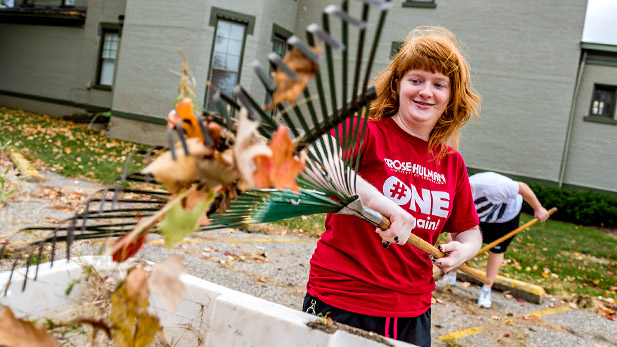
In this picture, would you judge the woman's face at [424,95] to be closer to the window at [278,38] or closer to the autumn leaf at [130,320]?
the autumn leaf at [130,320]

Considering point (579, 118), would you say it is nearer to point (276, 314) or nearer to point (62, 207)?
point (62, 207)

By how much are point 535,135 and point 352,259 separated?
14453 millimetres

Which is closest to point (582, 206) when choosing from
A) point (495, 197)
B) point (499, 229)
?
point (499, 229)

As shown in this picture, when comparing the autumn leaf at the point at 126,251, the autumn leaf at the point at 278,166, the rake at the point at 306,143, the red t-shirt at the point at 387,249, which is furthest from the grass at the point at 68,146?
the autumn leaf at the point at 278,166

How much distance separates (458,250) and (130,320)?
57.8 inches

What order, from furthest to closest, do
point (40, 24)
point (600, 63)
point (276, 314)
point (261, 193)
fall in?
point (40, 24), point (600, 63), point (276, 314), point (261, 193)

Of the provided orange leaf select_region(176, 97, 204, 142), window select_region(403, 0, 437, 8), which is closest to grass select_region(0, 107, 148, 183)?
orange leaf select_region(176, 97, 204, 142)

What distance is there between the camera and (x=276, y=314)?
60.7 inches

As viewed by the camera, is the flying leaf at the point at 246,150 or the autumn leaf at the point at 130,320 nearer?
the flying leaf at the point at 246,150

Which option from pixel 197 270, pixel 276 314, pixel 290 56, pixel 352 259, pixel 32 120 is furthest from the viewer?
pixel 32 120

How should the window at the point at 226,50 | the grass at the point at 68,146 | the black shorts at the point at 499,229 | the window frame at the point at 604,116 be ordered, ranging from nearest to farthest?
the black shorts at the point at 499,229
the grass at the point at 68,146
the window at the point at 226,50
the window frame at the point at 604,116

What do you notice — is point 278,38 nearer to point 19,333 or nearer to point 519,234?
point 519,234

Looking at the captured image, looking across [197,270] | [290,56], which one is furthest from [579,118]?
[290,56]

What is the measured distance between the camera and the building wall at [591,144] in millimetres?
14766
